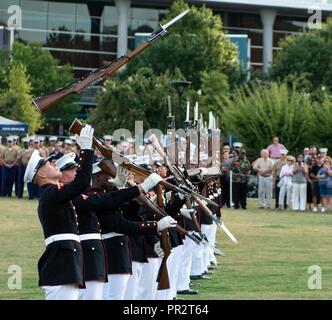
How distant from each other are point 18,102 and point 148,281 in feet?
164

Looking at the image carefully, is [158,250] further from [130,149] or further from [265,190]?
[265,190]

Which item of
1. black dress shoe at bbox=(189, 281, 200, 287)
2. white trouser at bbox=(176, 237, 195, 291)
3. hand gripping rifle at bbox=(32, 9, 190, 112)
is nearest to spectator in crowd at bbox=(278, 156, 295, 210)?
black dress shoe at bbox=(189, 281, 200, 287)

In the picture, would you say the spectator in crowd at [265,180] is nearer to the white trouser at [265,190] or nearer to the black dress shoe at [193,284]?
the white trouser at [265,190]

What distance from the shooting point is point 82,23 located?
274ft

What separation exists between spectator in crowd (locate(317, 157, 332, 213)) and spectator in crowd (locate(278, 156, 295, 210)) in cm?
104

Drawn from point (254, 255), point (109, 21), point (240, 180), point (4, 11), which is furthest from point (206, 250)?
point (109, 21)

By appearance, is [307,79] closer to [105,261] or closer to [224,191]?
[224,191]

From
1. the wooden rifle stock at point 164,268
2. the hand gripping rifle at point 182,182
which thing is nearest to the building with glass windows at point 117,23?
the hand gripping rifle at point 182,182

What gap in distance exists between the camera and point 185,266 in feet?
48.1

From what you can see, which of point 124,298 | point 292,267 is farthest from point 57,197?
point 292,267

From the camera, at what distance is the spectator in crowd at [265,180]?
114ft

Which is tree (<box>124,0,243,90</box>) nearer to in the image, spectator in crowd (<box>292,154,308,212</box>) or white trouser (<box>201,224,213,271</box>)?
spectator in crowd (<box>292,154,308,212</box>)

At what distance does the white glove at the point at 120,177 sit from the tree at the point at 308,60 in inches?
2264
